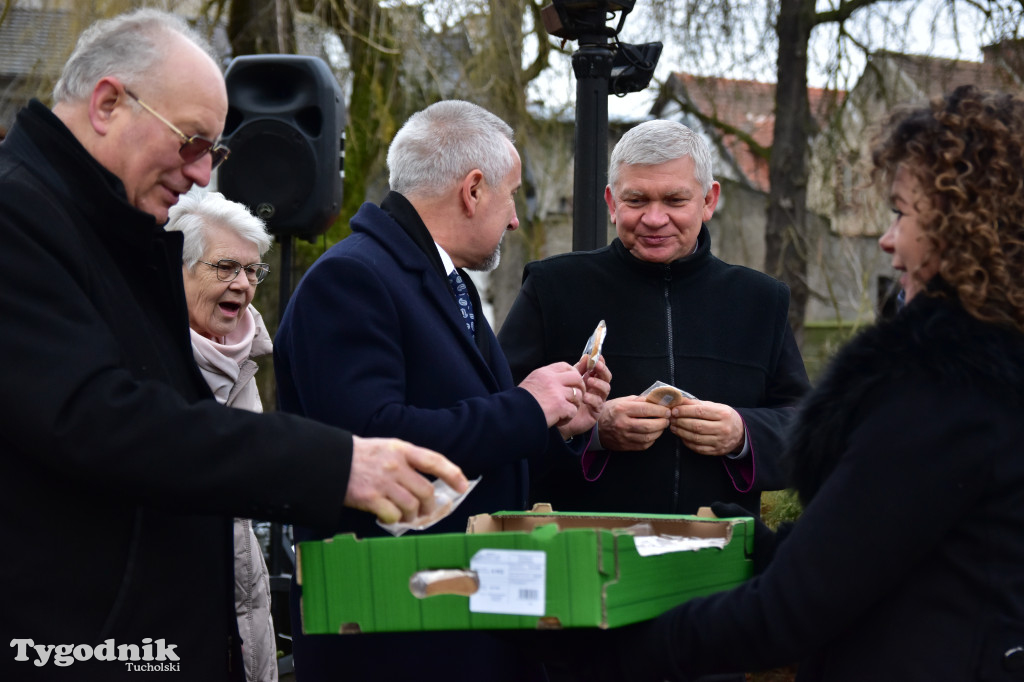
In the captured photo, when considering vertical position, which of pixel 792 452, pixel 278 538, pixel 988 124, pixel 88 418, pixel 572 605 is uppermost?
pixel 988 124

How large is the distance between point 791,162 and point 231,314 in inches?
346

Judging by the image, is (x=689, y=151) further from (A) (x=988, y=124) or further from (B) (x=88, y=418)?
(B) (x=88, y=418)

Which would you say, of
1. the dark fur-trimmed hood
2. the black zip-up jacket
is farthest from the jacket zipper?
the dark fur-trimmed hood

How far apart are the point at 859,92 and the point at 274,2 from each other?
5.31 m

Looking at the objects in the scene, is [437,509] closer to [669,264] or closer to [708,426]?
[708,426]

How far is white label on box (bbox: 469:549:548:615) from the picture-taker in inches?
62.7

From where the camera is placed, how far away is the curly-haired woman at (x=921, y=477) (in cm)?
160

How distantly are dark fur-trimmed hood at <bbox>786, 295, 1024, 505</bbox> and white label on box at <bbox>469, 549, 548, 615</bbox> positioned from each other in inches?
19.5

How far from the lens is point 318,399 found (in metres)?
2.30

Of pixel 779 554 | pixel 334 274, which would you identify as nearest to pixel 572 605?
pixel 779 554

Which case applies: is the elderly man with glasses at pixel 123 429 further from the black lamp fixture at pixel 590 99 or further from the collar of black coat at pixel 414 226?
the black lamp fixture at pixel 590 99

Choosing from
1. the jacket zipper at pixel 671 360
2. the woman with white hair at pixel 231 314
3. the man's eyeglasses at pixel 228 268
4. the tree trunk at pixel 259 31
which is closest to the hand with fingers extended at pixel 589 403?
the jacket zipper at pixel 671 360

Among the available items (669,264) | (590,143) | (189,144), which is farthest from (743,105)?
(189,144)

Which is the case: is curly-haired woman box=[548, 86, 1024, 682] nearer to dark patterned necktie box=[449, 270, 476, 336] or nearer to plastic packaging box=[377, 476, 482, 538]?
plastic packaging box=[377, 476, 482, 538]
